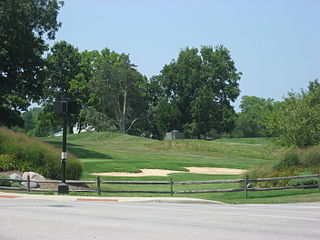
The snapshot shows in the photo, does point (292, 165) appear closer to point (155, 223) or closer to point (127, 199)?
point (127, 199)

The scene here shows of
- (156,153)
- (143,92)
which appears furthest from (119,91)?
(156,153)

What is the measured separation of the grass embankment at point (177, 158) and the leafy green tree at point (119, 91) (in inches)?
609

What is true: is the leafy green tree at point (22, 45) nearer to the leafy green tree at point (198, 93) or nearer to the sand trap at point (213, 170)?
the sand trap at point (213, 170)

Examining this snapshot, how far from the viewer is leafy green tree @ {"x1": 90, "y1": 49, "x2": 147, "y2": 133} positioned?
324 feet

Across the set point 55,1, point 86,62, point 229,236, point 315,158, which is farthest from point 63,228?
point 86,62

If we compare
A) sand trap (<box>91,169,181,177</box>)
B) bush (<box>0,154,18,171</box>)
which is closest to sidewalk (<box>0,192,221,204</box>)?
bush (<box>0,154,18,171</box>)

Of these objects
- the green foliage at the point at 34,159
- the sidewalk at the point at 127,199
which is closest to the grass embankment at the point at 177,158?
the sidewalk at the point at 127,199

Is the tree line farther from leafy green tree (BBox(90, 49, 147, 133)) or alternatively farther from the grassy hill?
the grassy hill

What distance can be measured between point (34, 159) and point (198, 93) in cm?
7412

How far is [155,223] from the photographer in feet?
42.4

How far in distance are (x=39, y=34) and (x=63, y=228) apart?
49579 mm

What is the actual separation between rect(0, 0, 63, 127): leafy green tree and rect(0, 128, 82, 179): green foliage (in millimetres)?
23624

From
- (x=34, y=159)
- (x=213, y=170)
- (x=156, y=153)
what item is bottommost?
(x=213, y=170)

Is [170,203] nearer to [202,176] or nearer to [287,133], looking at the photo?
[202,176]
